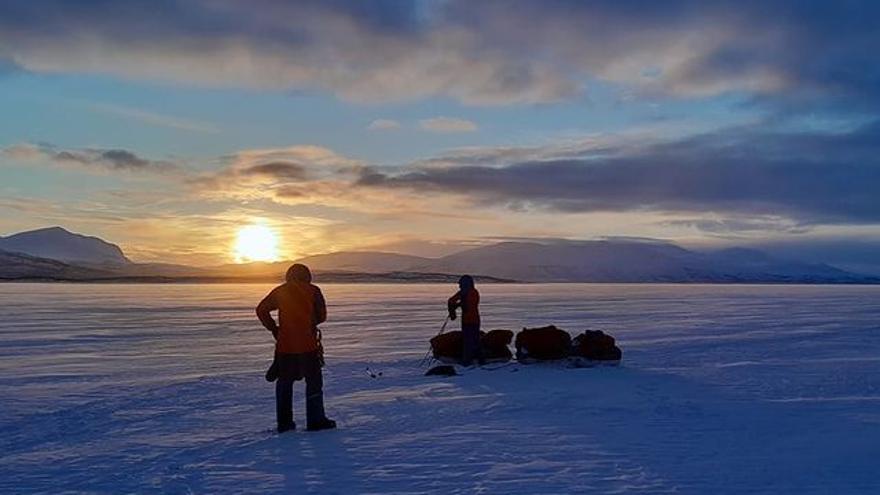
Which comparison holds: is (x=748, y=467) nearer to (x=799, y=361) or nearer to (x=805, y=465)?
(x=805, y=465)

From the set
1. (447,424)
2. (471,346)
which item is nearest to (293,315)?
(447,424)

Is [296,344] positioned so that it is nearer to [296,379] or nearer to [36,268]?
[296,379]

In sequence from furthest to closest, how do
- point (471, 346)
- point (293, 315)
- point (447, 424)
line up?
1. point (471, 346)
2. point (447, 424)
3. point (293, 315)

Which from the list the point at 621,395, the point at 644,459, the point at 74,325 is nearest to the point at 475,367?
the point at 621,395

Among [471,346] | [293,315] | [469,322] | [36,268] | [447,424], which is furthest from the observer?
[36,268]

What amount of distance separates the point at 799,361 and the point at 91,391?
1108 cm

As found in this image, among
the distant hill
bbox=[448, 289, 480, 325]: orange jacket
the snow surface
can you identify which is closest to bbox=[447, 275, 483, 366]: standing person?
bbox=[448, 289, 480, 325]: orange jacket

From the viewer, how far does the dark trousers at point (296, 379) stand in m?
7.73

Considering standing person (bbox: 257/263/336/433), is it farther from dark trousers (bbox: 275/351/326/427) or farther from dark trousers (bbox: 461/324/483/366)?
dark trousers (bbox: 461/324/483/366)

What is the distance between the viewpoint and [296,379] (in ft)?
25.7

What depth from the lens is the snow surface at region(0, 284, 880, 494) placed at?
5844 millimetres

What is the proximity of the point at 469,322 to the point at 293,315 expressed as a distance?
18.6 ft

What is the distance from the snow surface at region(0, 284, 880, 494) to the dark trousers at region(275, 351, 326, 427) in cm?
28

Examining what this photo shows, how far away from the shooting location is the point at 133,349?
15242 mm
